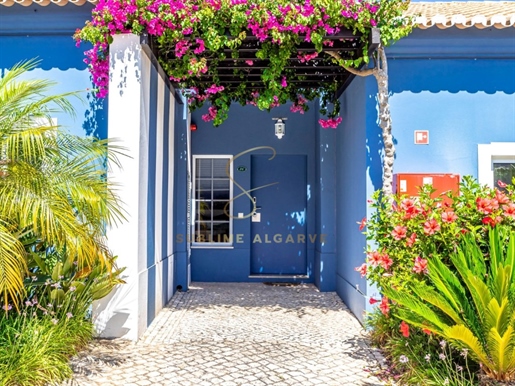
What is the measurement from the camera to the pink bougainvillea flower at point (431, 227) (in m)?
4.11

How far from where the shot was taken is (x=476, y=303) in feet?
11.7

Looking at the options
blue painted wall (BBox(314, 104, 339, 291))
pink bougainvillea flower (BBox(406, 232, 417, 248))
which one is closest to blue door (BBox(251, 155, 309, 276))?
blue painted wall (BBox(314, 104, 339, 291))

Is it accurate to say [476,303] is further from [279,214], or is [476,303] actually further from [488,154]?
[279,214]

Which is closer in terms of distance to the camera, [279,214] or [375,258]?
[375,258]

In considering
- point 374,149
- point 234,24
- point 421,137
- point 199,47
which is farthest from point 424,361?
point 199,47

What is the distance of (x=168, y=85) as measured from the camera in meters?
7.02

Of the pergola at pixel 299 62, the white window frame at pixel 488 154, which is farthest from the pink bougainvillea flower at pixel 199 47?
the white window frame at pixel 488 154

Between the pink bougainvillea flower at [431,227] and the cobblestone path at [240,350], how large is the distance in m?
1.43

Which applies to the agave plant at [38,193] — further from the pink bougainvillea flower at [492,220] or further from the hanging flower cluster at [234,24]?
the pink bougainvillea flower at [492,220]

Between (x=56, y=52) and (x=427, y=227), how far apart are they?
5126 mm

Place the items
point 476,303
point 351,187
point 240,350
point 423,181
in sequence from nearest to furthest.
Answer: point 476,303
point 240,350
point 423,181
point 351,187

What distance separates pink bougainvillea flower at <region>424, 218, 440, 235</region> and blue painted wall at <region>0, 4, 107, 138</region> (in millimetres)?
4090

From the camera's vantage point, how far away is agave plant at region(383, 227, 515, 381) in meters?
3.41

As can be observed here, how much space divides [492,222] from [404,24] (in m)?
2.67
